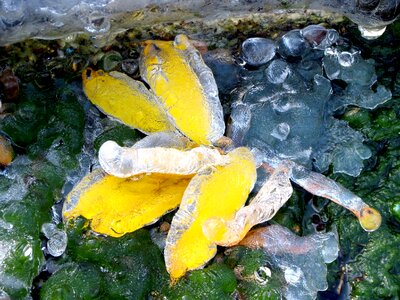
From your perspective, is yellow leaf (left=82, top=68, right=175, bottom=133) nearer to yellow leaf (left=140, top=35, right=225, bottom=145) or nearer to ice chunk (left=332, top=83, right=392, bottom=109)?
yellow leaf (left=140, top=35, right=225, bottom=145)

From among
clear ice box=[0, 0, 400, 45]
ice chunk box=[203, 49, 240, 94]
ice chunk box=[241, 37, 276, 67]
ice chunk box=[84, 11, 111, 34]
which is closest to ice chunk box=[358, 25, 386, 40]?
clear ice box=[0, 0, 400, 45]

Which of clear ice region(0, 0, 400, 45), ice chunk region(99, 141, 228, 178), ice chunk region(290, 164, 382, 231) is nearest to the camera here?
ice chunk region(99, 141, 228, 178)

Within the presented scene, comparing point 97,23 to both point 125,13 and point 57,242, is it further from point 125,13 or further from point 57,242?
point 57,242

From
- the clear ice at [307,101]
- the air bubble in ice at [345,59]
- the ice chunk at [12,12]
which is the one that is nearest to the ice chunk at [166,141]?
the clear ice at [307,101]

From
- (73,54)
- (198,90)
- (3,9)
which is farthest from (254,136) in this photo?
(3,9)

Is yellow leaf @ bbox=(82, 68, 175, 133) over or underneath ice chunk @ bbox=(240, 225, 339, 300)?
over
